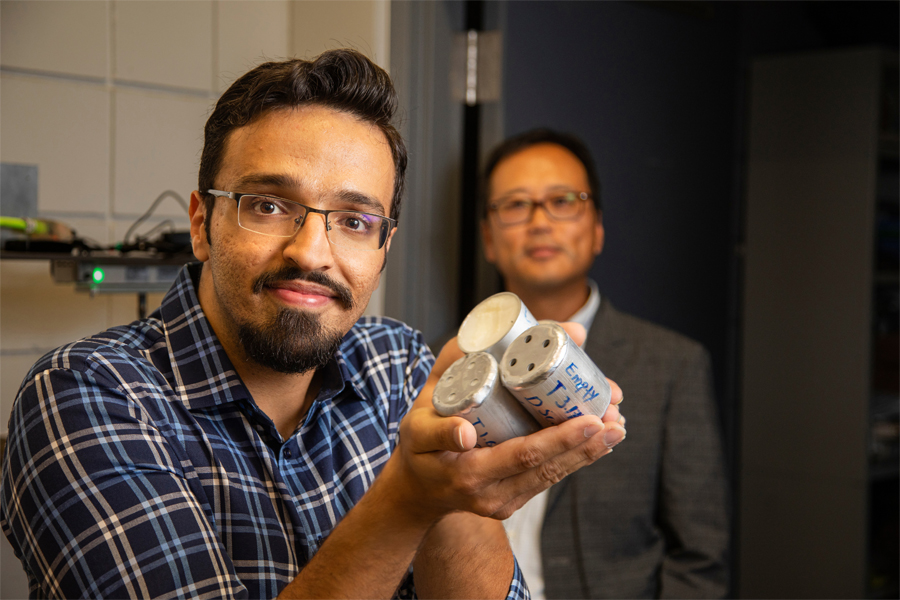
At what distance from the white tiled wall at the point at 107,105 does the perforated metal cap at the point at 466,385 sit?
0.99 metres

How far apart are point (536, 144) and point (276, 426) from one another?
3.45 ft

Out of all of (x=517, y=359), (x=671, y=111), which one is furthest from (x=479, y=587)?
(x=671, y=111)

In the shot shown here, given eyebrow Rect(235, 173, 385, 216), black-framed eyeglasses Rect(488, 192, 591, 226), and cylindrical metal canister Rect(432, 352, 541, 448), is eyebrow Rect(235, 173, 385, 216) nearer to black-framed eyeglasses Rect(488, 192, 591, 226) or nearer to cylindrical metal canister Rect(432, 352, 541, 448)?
cylindrical metal canister Rect(432, 352, 541, 448)

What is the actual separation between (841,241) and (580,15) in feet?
3.78

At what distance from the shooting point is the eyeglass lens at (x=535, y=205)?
1.77 meters

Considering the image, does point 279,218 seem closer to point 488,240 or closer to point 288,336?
point 288,336

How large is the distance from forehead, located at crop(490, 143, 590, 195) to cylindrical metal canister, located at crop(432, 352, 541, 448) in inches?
39.1

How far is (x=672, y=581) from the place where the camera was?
1.60m

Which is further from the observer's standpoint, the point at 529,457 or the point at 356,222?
the point at 356,222

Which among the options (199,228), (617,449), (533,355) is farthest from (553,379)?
(617,449)

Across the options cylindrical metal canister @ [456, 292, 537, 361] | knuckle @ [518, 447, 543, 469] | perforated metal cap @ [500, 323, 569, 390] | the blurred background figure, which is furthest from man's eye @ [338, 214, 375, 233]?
the blurred background figure

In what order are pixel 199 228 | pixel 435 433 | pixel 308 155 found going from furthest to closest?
pixel 199 228 < pixel 308 155 < pixel 435 433

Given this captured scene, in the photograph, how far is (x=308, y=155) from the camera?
968 millimetres

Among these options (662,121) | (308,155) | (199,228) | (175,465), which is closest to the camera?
(175,465)
